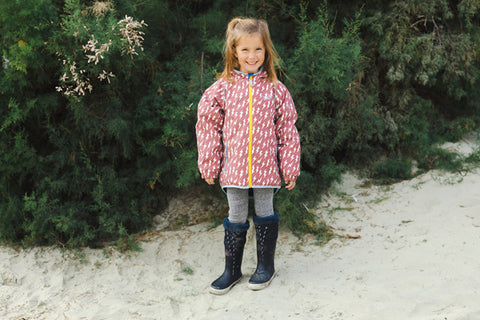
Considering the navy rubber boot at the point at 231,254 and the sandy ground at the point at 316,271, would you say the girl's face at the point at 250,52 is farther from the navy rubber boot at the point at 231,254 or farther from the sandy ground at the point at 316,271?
the sandy ground at the point at 316,271

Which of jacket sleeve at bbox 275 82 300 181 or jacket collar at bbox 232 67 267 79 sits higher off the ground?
jacket collar at bbox 232 67 267 79

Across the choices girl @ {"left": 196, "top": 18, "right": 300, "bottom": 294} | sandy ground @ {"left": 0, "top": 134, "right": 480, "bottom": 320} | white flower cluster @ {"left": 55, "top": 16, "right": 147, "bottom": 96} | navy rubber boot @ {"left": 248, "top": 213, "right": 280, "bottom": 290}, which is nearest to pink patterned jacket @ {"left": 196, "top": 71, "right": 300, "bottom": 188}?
girl @ {"left": 196, "top": 18, "right": 300, "bottom": 294}

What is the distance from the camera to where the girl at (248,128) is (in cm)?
264

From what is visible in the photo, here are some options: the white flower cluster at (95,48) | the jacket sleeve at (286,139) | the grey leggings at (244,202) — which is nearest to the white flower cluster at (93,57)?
the white flower cluster at (95,48)

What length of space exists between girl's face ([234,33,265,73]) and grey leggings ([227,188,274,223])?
735mm

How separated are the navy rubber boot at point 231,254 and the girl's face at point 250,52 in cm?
97

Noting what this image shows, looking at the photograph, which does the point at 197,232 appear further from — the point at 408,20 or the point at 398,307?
the point at 408,20

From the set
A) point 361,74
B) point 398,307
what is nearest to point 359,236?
point 398,307

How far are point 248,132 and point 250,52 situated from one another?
46 cm

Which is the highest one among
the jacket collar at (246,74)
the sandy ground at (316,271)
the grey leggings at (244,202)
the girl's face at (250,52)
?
the girl's face at (250,52)

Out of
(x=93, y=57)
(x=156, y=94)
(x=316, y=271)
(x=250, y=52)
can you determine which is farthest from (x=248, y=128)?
(x=156, y=94)

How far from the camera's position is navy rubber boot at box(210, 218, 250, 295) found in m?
2.85

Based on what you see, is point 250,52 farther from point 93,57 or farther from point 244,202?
point 93,57

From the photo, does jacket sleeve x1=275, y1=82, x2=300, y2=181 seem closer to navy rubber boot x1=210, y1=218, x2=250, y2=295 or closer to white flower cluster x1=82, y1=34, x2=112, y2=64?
navy rubber boot x1=210, y1=218, x2=250, y2=295
